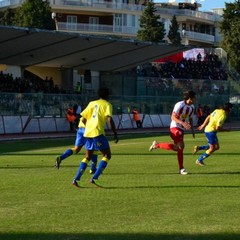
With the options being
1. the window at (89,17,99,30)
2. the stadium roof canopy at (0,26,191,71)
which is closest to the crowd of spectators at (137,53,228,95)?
the stadium roof canopy at (0,26,191,71)

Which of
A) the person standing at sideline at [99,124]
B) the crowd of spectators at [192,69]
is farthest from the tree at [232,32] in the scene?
the person standing at sideline at [99,124]

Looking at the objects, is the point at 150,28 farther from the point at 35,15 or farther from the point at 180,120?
the point at 180,120

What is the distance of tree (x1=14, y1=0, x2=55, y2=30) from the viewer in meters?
67.0

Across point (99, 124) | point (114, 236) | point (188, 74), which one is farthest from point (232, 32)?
point (114, 236)

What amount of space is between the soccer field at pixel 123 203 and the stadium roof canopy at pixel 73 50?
20737 mm

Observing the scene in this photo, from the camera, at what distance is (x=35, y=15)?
67188mm

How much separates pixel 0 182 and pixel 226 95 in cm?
4402

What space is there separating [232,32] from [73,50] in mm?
33714

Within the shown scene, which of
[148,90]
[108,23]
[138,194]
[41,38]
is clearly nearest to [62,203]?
[138,194]

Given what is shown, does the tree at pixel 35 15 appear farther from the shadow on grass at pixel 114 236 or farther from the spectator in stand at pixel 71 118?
the shadow on grass at pixel 114 236

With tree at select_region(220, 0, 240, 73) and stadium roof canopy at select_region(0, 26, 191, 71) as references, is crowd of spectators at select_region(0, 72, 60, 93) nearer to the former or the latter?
stadium roof canopy at select_region(0, 26, 191, 71)

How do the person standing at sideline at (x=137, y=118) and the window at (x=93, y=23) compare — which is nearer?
the person standing at sideline at (x=137, y=118)

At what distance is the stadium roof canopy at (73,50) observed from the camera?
38469 mm

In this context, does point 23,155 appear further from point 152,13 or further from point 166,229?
point 152,13
